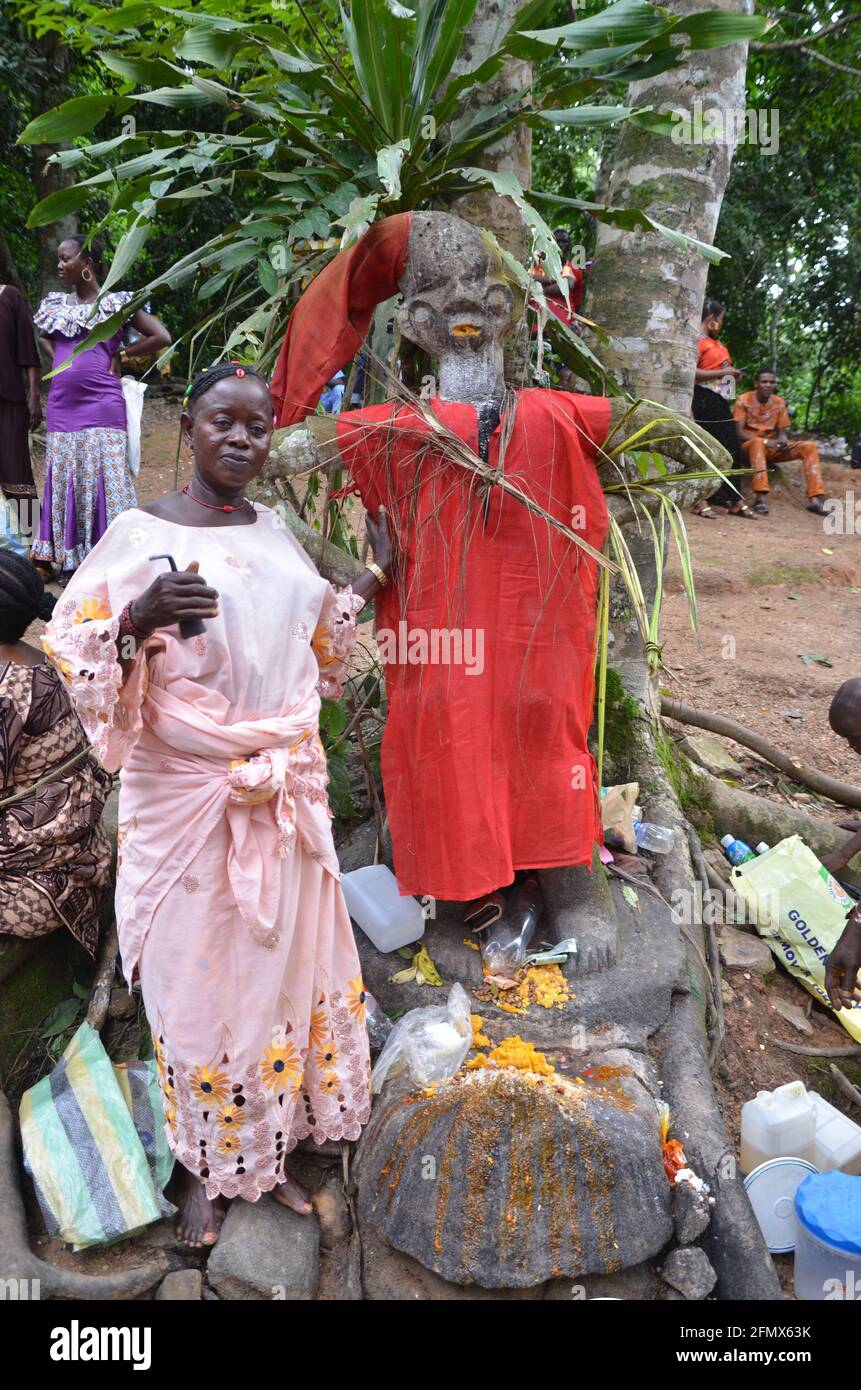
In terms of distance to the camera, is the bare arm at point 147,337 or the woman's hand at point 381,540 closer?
the woman's hand at point 381,540

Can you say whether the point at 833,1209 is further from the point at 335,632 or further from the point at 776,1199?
the point at 335,632

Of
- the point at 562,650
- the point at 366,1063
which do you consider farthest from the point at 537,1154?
Answer: the point at 562,650

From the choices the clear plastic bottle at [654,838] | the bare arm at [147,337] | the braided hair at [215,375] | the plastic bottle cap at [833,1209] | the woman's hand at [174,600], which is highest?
the bare arm at [147,337]

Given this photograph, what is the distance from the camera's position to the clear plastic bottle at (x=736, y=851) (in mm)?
4449

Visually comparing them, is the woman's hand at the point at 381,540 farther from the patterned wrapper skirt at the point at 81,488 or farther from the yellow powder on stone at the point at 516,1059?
the patterned wrapper skirt at the point at 81,488

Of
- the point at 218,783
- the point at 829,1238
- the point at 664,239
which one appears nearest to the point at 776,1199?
the point at 829,1238

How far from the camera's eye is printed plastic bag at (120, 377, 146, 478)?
5.09m

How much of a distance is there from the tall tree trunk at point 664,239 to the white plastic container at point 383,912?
2.32 m

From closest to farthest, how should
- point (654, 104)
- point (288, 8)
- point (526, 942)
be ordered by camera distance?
point (526, 942) → point (288, 8) → point (654, 104)

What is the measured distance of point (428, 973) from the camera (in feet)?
9.94

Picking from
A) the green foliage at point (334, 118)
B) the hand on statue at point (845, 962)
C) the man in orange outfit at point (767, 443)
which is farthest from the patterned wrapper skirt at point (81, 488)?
the man in orange outfit at point (767, 443)

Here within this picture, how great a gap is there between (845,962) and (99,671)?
2.49 metres

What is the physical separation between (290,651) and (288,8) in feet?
9.91
